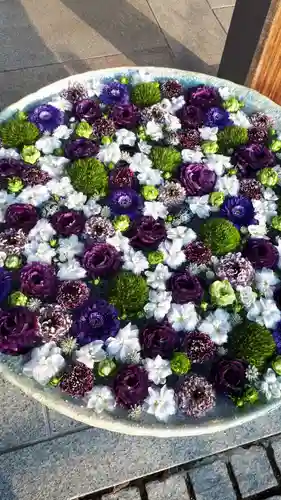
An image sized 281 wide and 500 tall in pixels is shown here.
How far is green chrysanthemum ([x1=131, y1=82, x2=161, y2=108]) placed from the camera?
2295 mm

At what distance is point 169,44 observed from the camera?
11.8 feet

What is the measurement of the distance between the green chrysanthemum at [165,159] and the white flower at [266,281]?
54 centimetres

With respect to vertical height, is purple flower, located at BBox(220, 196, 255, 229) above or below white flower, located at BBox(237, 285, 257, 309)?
above

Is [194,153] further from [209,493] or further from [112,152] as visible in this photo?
[209,493]

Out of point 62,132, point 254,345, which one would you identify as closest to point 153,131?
point 62,132

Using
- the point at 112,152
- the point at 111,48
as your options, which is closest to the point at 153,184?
the point at 112,152

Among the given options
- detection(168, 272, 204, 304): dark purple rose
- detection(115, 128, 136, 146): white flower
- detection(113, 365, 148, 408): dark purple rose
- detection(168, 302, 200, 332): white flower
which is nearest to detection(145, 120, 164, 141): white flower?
detection(115, 128, 136, 146): white flower

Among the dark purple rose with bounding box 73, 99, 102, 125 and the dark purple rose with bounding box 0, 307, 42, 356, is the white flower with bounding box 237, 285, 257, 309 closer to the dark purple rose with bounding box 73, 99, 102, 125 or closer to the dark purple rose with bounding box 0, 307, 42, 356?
the dark purple rose with bounding box 0, 307, 42, 356

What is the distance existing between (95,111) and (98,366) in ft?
3.51

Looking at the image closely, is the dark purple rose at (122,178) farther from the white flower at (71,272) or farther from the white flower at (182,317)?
the white flower at (182,317)

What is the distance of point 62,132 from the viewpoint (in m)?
2.21

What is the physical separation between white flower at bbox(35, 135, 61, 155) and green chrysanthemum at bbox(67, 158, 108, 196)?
0.15 m

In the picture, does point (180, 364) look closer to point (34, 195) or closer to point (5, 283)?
point (5, 283)

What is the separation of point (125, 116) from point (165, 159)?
28 centimetres
